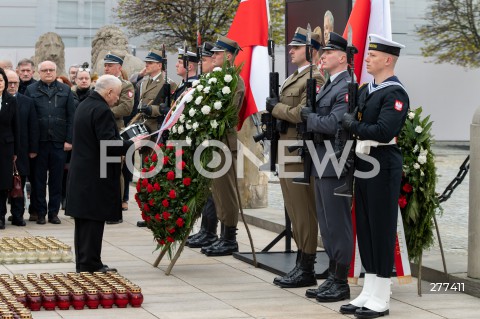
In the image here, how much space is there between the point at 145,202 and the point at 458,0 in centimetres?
2369

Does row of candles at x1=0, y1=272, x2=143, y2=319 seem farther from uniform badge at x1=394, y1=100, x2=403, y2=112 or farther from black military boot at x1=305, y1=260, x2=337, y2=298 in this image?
uniform badge at x1=394, y1=100, x2=403, y2=112

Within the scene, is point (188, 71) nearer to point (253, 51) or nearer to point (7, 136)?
point (253, 51)

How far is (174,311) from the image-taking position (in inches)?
323

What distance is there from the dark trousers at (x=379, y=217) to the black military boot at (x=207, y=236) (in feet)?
12.3

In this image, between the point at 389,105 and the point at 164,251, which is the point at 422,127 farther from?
the point at 164,251

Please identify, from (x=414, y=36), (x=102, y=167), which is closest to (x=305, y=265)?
(x=102, y=167)

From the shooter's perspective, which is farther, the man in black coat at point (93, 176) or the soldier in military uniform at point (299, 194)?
the man in black coat at point (93, 176)

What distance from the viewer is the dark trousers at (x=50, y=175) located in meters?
13.9

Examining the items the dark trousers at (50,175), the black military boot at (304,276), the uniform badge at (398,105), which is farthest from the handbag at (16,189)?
the uniform badge at (398,105)

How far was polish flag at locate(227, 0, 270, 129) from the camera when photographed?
35.2 feet

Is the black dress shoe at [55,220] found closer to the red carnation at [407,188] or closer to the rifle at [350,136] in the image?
the red carnation at [407,188]

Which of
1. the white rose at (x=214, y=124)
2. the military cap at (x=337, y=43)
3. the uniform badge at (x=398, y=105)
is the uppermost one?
the military cap at (x=337, y=43)

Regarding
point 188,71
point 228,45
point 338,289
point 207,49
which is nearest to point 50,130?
point 188,71

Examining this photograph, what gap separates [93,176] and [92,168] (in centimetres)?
7
